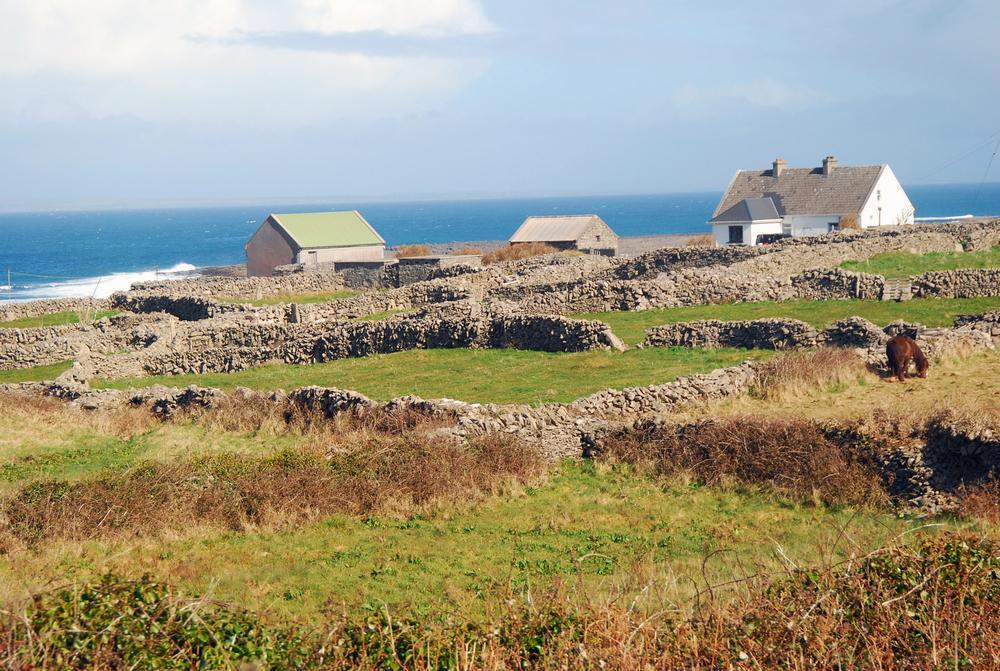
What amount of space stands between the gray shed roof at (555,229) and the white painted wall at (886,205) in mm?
17116

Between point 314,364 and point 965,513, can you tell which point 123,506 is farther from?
point 314,364

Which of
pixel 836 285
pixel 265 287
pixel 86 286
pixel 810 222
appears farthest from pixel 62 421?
pixel 86 286

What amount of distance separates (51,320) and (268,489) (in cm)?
3639

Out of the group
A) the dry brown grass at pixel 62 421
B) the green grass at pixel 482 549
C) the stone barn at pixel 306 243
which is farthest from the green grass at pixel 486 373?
the stone barn at pixel 306 243

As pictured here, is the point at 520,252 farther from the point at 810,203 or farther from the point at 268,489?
the point at 268,489

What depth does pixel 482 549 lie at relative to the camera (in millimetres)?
14742

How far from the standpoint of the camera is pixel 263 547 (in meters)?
15.1

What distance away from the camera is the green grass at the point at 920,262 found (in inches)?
1575

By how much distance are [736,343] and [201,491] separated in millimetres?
16147

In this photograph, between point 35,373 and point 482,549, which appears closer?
point 482,549

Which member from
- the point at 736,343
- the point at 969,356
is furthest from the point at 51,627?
the point at 736,343

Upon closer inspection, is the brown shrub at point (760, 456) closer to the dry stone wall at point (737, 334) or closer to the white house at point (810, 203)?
the dry stone wall at point (737, 334)

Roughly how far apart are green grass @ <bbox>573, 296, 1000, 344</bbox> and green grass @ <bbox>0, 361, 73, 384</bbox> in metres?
17.5

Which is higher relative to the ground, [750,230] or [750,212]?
[750,212]
